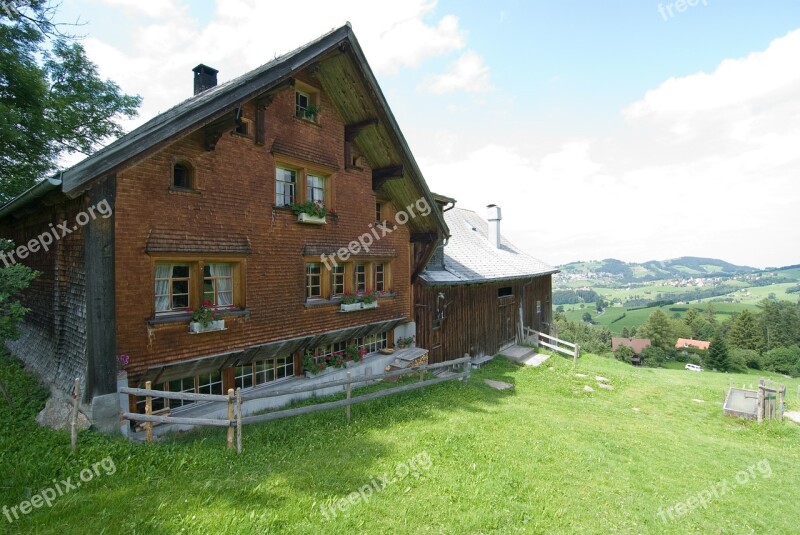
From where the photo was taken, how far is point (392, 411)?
9727mm

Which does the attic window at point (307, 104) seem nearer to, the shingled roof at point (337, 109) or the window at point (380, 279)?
the shingled roof at point (337, 109)

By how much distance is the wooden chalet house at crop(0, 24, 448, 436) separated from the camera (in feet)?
23.5

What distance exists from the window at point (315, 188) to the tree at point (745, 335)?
290ft

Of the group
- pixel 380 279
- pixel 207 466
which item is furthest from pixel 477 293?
pixel 207 466

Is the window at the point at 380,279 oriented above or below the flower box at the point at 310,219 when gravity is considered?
below

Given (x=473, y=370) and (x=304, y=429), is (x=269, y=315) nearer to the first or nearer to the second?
(x=304, y=429)

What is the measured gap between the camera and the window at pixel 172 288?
26.2 ft

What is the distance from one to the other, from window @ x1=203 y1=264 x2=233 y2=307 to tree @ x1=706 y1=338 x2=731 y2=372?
240 ft

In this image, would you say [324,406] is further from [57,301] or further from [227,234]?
[57,301]

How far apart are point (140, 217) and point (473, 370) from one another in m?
13.4

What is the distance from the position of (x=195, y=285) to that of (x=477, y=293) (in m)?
12.5

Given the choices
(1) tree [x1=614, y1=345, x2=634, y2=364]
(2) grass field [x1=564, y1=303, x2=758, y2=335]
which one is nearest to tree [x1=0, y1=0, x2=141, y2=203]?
(1) tree [x1=614, y1=345, x2=634, y2=364]

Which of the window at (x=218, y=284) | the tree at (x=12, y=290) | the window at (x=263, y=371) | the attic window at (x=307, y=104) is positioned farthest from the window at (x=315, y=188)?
the tree at (x=12, y=290)

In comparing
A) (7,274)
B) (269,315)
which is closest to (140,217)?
(7,274)
